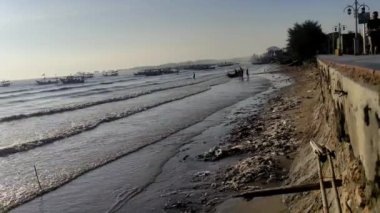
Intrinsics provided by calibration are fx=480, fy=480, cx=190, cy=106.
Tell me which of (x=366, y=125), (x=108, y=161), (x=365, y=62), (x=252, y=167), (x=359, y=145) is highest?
(x=365, y=62)

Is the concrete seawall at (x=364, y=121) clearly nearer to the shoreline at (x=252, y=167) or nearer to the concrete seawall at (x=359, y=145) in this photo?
the concrete seawall at (x=359, y=145)

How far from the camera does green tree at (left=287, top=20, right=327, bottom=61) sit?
89500mm

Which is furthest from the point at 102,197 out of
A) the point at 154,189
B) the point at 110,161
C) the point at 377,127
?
the point at 377,127

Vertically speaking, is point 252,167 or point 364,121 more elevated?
point 364,121

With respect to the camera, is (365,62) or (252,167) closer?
(365,62)

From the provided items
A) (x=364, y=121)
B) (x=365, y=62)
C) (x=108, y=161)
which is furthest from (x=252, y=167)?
(x=364, y=121)

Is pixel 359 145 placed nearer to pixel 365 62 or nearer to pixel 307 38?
pixel 365 62

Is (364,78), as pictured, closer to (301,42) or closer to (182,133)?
(182,133)

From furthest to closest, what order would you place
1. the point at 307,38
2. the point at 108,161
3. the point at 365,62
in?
1. the point at 307,38
2. the point at 108,161
3. the point at 365,62

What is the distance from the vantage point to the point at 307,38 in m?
89.8

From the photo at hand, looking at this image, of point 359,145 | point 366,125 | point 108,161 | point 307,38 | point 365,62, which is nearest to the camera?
point 366,125

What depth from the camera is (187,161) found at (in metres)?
17.0

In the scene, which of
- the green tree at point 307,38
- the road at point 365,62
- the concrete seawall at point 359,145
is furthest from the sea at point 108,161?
the green tree at point 307,38

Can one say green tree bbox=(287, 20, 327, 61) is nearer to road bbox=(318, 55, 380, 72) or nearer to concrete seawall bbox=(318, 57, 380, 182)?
road bbox=(318, 55, 380, 72)
